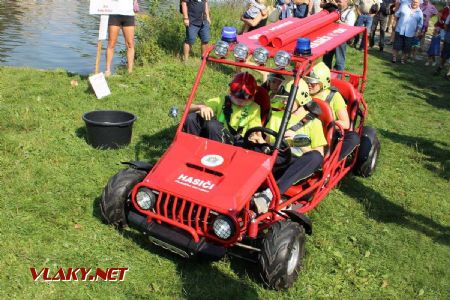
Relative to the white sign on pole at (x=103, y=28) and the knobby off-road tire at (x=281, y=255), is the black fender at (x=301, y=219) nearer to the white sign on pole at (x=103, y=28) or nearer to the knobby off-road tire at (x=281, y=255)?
the knobby off-road tire at (x=281, y=255)

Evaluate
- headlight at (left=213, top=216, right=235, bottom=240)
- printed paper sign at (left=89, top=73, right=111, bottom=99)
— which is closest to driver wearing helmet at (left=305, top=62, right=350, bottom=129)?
headlight at (left=213, top=216, right=235, bottom=240)

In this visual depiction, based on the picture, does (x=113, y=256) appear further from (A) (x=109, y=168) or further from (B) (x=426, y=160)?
(B) (x=426, y=160)

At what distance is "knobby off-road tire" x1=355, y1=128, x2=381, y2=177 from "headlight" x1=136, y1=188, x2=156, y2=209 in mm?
3023

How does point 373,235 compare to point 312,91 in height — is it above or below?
below

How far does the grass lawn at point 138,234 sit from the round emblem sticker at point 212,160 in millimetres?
833

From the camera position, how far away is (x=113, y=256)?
3.98 m

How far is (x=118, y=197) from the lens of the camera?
4055 millimetres

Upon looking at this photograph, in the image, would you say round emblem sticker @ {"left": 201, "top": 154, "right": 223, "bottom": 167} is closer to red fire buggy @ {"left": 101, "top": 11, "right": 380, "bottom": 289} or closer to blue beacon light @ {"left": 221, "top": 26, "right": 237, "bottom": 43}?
red fire buggy @ {"left": 101, "top": 11, "right": 380, "bottom": 289}

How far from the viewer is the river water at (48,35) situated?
35.5 feet

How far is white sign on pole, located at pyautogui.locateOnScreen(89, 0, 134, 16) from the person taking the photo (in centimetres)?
762

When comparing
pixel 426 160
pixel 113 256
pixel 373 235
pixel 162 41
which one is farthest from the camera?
pixel 162 41

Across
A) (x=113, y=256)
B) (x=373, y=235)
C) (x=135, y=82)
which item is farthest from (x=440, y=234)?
(x=135, y=82)

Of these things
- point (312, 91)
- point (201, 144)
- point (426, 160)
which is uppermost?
point (312, 91)

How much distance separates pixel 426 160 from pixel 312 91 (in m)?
2.64
